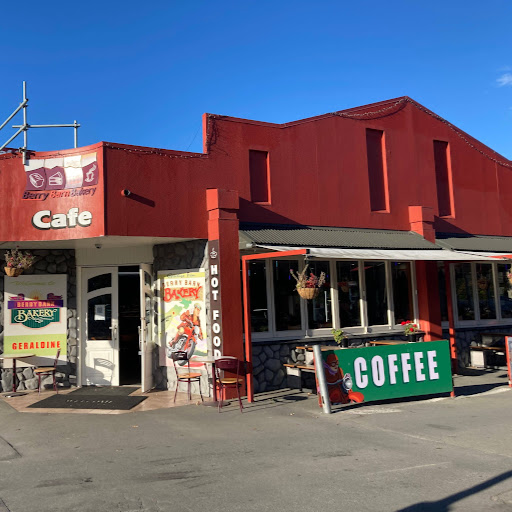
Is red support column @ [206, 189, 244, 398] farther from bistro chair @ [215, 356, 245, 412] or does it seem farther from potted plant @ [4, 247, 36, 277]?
potted plant @ [4, 247, 36, 277]

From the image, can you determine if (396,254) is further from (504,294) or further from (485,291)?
(504,294)

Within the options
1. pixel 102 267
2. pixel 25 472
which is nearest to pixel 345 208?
pixel 102 267

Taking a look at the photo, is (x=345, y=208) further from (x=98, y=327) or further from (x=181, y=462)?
(x=181, y=462)

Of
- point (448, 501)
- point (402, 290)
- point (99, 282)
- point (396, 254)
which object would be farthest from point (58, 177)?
point (448, 501)

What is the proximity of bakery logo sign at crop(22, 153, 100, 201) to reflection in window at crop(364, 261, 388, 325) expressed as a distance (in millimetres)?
6396

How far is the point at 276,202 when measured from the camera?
11203 mm

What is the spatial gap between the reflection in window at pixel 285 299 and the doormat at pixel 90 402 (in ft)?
10.3

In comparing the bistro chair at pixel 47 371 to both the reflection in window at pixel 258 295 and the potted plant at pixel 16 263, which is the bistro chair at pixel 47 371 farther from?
the reflection in window at pixel 258 295

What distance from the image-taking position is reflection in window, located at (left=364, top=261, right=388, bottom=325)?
39.8 feet

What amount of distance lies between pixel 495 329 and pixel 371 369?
649 cm

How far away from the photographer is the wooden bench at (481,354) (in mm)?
12922

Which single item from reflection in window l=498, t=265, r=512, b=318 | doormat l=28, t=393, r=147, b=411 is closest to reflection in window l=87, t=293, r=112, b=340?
doormat l=28, t=393, r=147, b=411

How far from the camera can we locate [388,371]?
30.2 ft

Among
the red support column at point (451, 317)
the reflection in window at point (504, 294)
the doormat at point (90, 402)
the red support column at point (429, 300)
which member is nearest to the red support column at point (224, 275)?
the doormat at point (90, 402)
